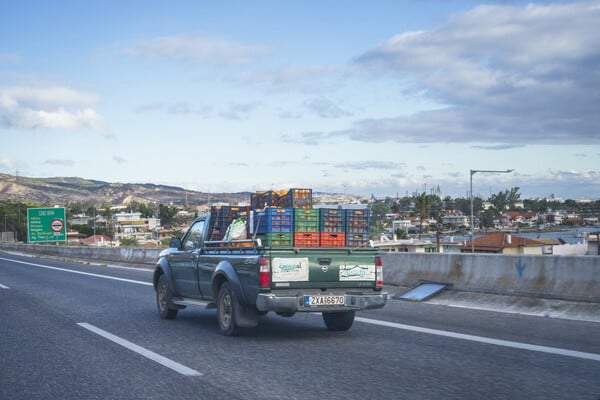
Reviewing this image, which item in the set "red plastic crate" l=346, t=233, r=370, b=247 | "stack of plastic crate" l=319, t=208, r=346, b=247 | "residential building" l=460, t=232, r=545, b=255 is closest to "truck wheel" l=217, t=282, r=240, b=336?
"stack of plastic crate" l=319, t=208, r=346, b=247

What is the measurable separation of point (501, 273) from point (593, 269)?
2.13 metres

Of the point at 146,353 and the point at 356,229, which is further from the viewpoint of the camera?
the point at 356,229

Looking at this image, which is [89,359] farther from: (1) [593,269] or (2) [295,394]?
(1) [593,269]

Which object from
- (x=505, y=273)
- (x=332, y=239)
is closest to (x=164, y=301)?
(x=332, y=239)

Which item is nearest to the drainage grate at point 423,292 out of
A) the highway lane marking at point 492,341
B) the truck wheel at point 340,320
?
the highway lane marking at point 492,341

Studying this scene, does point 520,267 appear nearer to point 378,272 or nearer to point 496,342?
point 378,272

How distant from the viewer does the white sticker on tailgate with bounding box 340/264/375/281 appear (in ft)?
33.6

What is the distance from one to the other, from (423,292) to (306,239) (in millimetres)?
5969

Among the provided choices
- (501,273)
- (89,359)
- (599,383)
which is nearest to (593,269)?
(501,273)

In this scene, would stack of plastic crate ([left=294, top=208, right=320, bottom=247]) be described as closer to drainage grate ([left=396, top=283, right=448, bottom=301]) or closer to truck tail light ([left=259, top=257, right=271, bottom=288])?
truck tail light ([left=259, top=257, right=271, bottom=288])

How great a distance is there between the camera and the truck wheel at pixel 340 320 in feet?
36.0

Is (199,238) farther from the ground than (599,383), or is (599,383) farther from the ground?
(199,238)

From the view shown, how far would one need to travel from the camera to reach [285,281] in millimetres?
9742

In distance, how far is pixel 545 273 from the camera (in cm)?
1309
